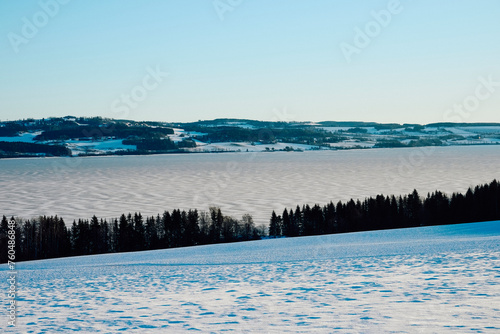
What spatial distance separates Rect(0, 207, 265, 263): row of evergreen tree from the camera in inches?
1428

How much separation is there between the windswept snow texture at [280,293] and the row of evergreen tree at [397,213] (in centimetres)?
2554

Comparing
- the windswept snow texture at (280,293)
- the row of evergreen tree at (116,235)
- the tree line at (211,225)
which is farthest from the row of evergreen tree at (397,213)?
the windswept snow texture at (280,293)

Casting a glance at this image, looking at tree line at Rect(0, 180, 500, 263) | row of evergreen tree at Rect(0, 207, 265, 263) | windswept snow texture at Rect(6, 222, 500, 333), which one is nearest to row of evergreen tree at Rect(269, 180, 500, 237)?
tree line at Rect(0, 180, 500, 263)

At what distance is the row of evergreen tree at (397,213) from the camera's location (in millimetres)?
44188

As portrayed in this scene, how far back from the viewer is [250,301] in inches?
405

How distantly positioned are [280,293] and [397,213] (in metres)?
38.1

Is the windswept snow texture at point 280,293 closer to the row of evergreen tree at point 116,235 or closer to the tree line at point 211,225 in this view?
the row of evergreen tree at point 116,235

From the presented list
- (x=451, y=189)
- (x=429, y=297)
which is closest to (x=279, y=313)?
(x=429, y=297)

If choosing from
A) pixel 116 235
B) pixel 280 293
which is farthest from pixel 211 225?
pixel 280 293

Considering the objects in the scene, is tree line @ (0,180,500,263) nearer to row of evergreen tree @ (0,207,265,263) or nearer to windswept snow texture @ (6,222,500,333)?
row of evergreen tree @ (0,207,265,263)

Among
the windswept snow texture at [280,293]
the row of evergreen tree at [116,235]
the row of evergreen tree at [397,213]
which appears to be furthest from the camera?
the row of evergreen tree at [397,213]

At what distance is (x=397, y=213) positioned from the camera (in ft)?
153

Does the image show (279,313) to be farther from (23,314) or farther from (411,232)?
(411,232)

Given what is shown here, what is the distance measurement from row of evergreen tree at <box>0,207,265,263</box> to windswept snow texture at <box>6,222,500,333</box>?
62.7 ft
